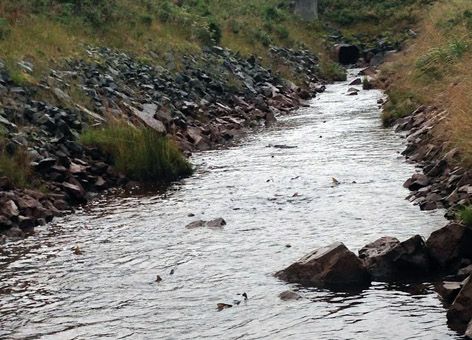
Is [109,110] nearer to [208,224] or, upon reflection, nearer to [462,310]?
[208,224]

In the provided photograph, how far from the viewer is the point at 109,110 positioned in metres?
21.2

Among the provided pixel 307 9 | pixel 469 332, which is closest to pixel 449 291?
pixel 469 332

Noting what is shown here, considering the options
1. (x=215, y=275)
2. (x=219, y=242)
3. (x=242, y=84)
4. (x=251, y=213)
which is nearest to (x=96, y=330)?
(x=215, y=275)

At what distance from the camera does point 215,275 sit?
1086 centimetres

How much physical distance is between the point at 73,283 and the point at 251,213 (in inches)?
178

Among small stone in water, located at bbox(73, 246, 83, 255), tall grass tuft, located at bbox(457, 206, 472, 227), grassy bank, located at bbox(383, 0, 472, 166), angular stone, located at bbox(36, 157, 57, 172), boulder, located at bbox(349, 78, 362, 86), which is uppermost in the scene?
grassy bank, located at bbox(383, 0, 472, 166)

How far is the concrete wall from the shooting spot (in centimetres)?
5984

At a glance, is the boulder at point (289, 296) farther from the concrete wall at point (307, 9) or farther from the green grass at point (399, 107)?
the concrete wall at point (307, 9)

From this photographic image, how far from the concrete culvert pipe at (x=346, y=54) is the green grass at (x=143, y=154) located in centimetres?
3420

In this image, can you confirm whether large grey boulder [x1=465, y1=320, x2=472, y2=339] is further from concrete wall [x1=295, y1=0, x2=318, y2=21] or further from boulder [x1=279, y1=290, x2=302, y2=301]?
concrete wall [x1=295, y1=0, x2=318, y2=21]

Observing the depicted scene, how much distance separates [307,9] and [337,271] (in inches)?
2052

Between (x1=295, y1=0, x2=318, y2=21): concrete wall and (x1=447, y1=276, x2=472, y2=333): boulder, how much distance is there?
52840 mm

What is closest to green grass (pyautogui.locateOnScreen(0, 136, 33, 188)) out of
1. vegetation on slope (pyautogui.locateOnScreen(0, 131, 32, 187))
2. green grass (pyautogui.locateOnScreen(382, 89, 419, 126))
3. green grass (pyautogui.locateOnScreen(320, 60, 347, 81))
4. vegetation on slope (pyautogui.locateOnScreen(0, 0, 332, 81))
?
vegetation on slope (pyautogui.locateOnScreen(0, 131, 32, 187))

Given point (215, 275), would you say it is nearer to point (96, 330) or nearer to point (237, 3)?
point (96, 330)
